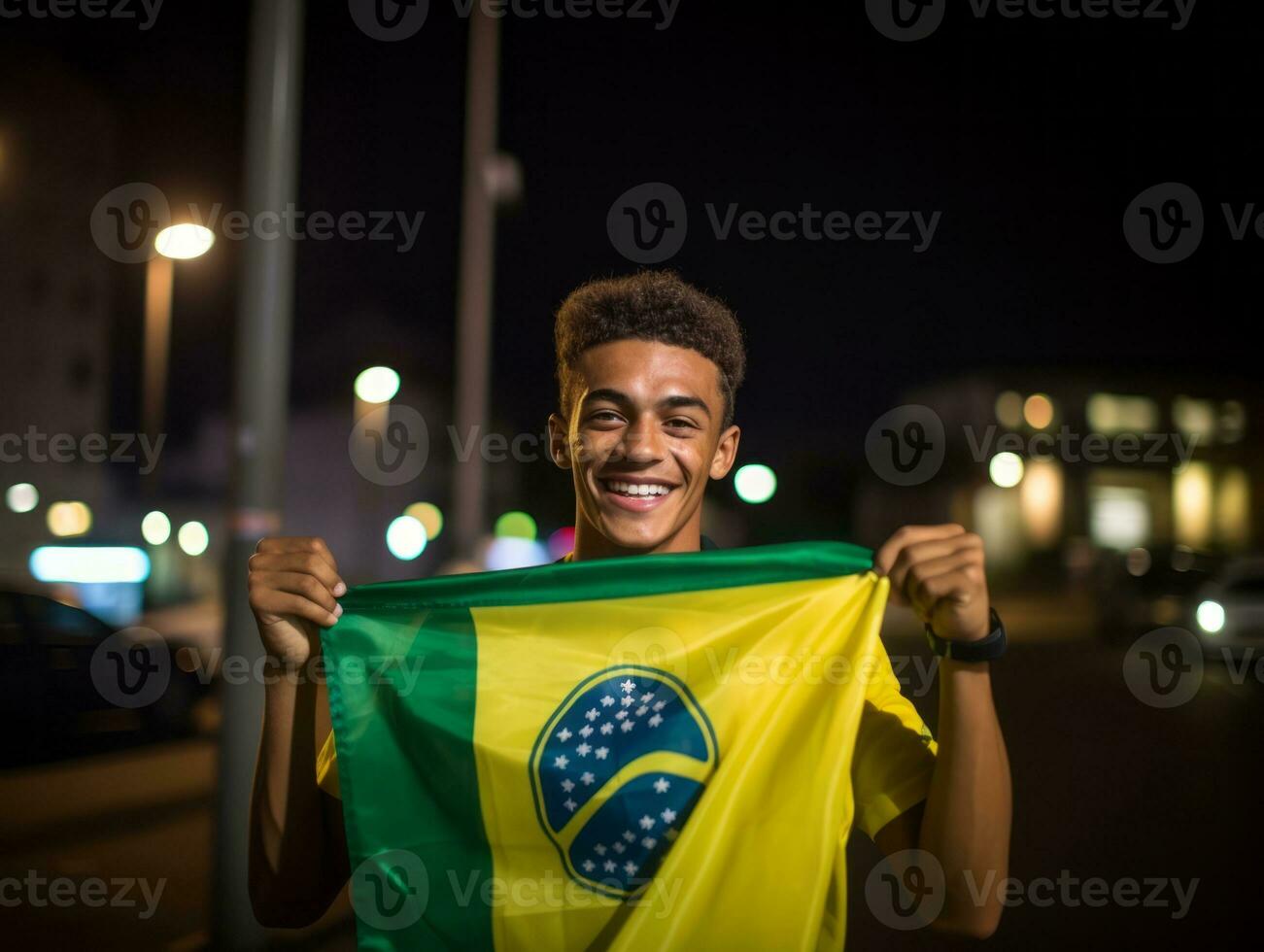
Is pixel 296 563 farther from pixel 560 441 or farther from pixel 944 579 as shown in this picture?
pixel 944 579

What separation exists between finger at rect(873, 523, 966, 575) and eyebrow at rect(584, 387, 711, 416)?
56cm

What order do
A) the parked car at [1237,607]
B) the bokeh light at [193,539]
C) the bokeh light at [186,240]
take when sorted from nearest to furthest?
1. the bokeh light at [186,240]
2. the parked car at [1237,607]
3. the bokeh light at [193,539]

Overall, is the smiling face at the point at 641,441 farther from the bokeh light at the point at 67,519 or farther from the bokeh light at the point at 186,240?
the bokeh light at the point at 67,519

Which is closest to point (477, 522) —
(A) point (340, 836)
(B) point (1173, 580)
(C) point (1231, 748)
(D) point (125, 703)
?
(D) point (125, 703)

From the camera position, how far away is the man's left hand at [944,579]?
6.32ft

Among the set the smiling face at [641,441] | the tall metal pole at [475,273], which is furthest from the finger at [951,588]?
the tall metal pole at [475,273]

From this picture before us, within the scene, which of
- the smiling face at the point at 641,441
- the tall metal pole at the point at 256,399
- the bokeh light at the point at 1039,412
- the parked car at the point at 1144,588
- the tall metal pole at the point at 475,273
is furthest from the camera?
the bokeh light at the point at 1039,412

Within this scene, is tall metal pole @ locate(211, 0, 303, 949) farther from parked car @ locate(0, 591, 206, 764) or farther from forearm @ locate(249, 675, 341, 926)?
parked car @ locate(0, 591, 206, 764)

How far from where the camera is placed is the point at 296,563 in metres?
2.19

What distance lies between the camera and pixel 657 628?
7.39 feet

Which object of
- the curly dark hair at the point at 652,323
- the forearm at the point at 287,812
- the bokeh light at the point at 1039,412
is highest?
the bokeh light at the point at 1039,412

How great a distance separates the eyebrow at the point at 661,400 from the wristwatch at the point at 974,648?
0.76 meters

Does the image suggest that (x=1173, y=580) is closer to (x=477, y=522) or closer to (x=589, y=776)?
(x=477, y=522)

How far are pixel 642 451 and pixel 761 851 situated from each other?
89 centimetres
